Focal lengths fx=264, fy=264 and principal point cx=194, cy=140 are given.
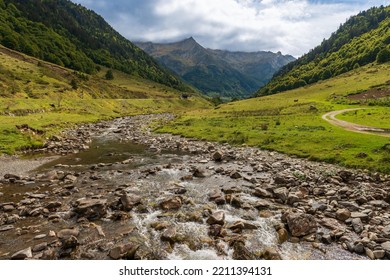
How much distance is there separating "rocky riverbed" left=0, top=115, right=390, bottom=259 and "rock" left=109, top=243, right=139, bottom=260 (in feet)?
0.17

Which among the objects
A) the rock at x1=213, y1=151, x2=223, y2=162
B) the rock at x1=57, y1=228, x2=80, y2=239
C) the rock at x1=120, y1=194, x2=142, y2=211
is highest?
the rock at x1=213, y1=151, x2=223, y2=162

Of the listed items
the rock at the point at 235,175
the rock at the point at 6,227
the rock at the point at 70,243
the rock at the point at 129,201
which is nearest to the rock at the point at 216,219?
the rock at the point at 129,201

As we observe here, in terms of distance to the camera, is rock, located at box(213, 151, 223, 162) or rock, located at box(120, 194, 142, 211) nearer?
rock, located at box(120, 194, 142, 211)

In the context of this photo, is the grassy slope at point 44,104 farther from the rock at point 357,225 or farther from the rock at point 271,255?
the rock at point 357,225

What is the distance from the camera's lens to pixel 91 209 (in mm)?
18375

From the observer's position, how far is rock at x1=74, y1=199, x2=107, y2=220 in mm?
18034

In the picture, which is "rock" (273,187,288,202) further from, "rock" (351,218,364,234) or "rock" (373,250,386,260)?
"rock" (373,250,386,260)

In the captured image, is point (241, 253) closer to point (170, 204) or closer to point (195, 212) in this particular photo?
point (195, 212)

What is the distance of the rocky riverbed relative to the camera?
47.0 feet

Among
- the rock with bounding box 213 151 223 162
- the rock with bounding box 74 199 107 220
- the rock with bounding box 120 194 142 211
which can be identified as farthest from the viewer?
the rock with bounding box 213 151 223 162

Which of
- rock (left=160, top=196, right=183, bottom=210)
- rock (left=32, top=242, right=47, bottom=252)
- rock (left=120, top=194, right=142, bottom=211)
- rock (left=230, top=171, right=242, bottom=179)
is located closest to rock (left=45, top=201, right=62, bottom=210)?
rock (left=120, top=194, right=142, bottom=211)

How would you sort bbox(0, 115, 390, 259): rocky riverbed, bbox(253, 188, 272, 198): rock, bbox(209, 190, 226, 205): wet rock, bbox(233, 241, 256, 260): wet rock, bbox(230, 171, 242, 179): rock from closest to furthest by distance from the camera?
bbox(233, 241, 256, 260): wet rock, bbox(0, 115, 390, 259): rocky riverbed, bbox(209, 190, 226, 205): wet rock, bbox(253, 188, 272, 198): rock, bbox(230, 171, 242, 179): rock

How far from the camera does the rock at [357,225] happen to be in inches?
624

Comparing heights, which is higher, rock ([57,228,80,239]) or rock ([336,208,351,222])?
rock ([57,228,80,239])
